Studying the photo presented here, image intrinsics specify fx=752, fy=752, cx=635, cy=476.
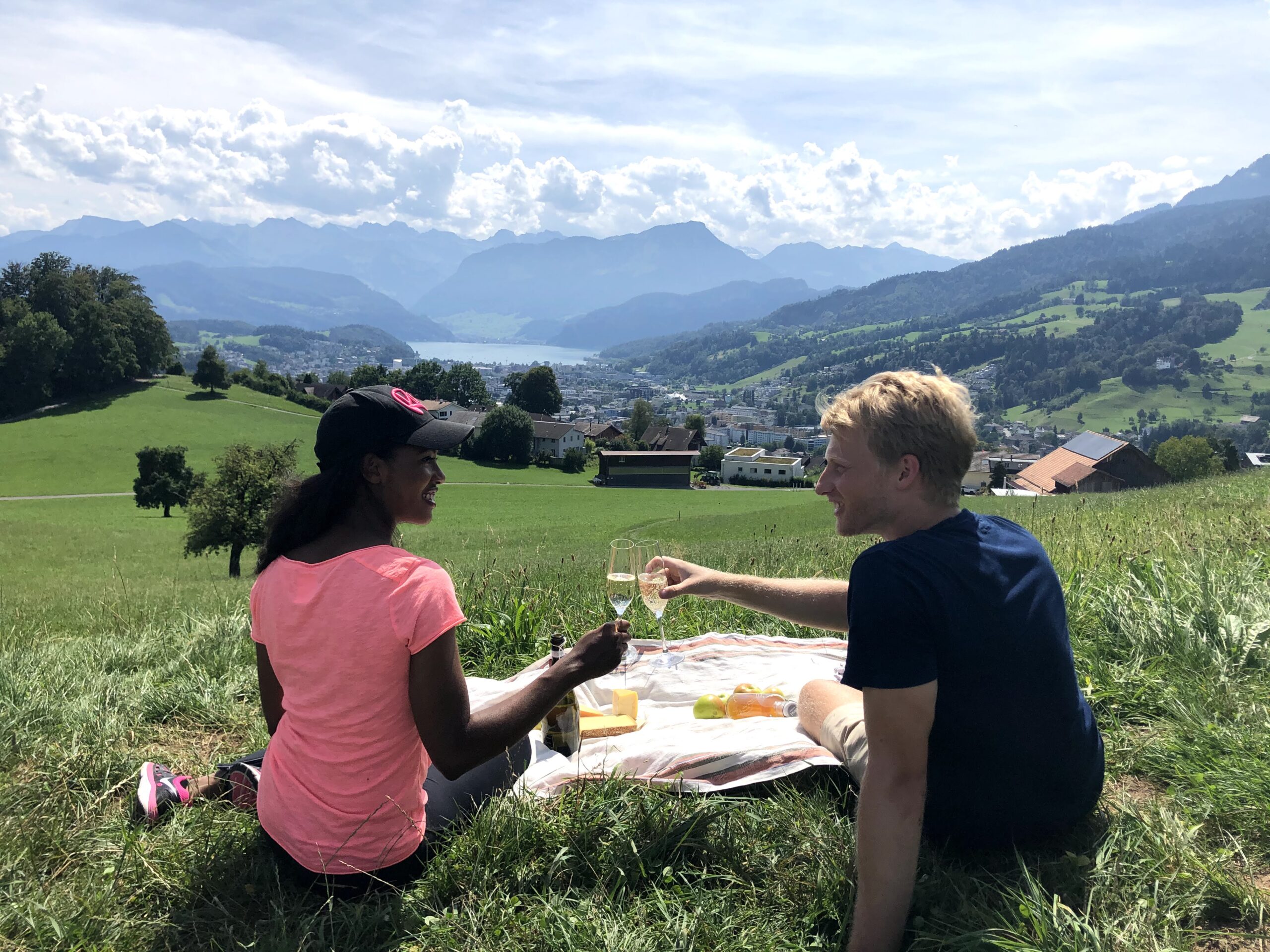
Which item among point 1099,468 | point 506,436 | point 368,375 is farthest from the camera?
point 368,375

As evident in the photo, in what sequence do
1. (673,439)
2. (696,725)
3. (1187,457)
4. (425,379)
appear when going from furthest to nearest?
1. (673,439)
2. (425,379)
3. (1187,457)
4. (696,725)

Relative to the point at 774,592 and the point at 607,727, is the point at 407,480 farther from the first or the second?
the point at 607,727

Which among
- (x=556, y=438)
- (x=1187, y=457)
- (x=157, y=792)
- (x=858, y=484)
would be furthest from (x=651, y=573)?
(x=556, y=438)

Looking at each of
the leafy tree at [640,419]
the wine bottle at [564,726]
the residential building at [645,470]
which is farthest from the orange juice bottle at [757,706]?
the leafy tree at [640,419]

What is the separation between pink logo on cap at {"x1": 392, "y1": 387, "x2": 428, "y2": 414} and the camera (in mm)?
2572

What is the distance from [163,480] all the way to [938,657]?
51187mm

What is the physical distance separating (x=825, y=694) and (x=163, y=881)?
8.90ft

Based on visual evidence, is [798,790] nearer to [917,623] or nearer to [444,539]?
[917,623]

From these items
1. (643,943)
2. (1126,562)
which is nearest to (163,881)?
(643,943)

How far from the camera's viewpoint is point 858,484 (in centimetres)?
250

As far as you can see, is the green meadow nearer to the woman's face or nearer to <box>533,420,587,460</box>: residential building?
the woman's face

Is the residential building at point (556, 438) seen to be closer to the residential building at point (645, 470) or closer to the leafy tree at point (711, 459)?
the residential building at point (645, 470)

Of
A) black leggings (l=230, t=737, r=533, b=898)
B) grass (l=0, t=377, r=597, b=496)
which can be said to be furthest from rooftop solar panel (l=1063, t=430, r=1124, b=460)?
black leggings (l=230, t=737, r=533, b=898)

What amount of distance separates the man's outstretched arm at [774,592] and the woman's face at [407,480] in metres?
1.32
